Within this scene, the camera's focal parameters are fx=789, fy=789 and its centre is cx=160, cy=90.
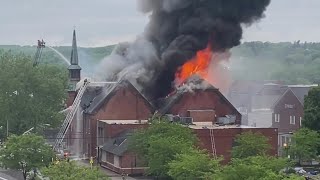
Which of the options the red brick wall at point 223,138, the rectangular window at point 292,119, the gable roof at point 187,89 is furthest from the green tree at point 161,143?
the rectangular window at point 292,119

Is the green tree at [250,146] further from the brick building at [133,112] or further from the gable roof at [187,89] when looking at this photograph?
the gable roof at [187,89]

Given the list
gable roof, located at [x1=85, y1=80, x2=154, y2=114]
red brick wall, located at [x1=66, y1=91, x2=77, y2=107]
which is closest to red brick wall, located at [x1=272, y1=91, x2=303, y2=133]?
gable roof, located at [x1=85, y1=80, x2=154, y2=114]

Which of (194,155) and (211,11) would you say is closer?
(194,155)

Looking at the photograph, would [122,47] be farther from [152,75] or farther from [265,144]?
[265,144]

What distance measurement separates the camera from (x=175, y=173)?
5025 cm

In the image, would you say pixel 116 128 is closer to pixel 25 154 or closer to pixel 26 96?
pixel 25 154

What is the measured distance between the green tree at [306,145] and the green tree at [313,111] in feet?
7.53

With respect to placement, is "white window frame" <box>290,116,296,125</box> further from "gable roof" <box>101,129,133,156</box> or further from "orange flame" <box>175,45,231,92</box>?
"gable roof" <box>101,129,133,156</box>

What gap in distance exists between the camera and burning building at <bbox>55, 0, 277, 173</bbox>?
74.0 m

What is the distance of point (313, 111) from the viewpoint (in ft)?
237

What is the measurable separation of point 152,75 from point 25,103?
14016mm

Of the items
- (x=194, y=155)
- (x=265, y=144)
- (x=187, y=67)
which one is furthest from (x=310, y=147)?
(x=194, y=155)

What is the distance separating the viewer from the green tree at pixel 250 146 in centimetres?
6119

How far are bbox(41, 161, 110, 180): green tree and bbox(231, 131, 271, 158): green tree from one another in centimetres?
1624
